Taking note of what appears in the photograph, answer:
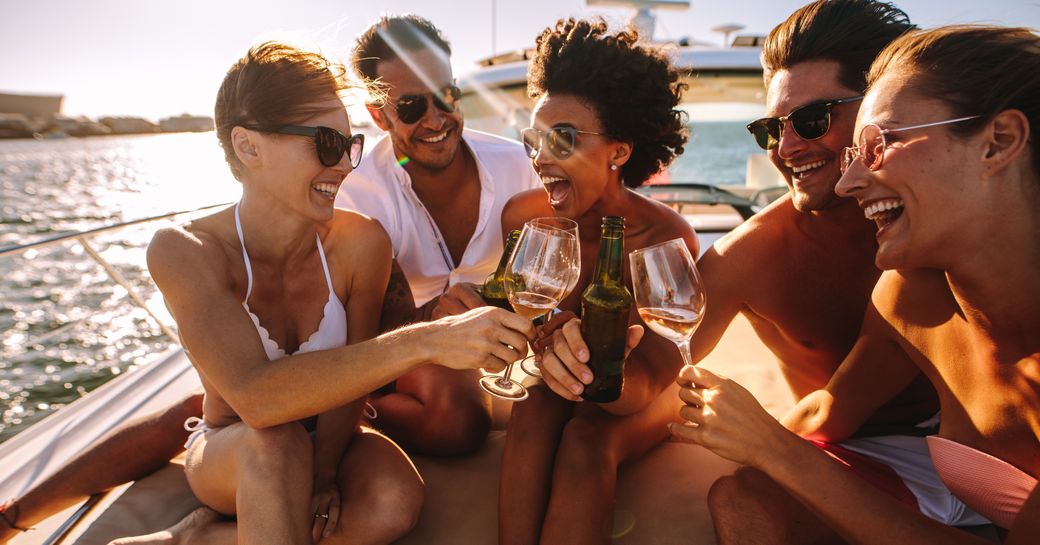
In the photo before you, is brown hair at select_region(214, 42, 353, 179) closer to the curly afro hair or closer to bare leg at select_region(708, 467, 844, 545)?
the curly afro hair

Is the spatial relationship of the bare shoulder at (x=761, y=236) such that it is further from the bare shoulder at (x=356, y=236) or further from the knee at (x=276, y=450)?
the knee at (x=276, y=450)

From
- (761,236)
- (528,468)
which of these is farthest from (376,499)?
(761,236)

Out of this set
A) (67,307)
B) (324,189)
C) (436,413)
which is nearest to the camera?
(324,189)

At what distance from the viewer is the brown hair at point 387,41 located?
3334 mm

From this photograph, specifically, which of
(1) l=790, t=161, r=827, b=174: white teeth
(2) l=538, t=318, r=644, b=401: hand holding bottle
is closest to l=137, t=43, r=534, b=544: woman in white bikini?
(2) l=538, t=318, r=644, b=401: hand holding bottle

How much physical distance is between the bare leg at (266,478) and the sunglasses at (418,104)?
196cm

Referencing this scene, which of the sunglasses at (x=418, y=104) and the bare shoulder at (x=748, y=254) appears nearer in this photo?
the bare shoulder at (x=748, y=254)

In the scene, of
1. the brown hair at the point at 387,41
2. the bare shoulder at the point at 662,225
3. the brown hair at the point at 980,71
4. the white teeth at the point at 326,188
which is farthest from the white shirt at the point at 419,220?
the brown hair at the point at 980,71

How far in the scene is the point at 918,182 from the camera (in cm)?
144

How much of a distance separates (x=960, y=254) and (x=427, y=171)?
8.82 ft

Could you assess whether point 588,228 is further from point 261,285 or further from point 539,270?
point 261,285

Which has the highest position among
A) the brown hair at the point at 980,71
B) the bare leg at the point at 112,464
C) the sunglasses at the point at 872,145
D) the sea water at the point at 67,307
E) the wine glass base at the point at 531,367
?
the brown hair at the point at 980,71

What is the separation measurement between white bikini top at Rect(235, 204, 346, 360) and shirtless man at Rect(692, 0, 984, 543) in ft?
4.68

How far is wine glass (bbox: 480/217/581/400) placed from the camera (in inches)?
68.5
